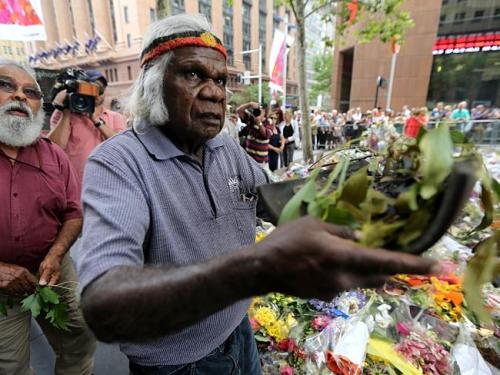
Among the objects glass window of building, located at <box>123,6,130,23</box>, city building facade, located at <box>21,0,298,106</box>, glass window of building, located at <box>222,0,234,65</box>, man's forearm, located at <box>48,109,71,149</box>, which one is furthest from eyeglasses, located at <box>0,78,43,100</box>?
glass window of building, located at <box>222,0,234,65</box>

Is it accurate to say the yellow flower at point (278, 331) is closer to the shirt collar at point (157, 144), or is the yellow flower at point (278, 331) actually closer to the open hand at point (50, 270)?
the open hand at point (50, 270)

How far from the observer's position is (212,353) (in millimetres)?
1198

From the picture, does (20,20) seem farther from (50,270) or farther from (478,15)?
(478,15)

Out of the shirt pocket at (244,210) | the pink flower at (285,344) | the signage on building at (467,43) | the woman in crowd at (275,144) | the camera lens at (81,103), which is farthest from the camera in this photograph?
the signage on building at (467,43)

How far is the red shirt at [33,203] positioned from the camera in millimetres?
1764

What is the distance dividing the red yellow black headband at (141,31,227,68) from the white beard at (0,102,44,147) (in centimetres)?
119

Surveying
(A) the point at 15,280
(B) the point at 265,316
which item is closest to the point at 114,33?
(A) the point at 15,280

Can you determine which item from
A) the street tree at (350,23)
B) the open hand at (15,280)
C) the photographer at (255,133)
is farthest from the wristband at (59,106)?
the street tree at (350,23)

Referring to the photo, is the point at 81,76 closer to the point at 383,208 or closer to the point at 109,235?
the point at 109,235

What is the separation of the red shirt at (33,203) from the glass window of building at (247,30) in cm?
4545

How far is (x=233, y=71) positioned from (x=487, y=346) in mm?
40905

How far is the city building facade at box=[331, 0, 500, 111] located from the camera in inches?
655

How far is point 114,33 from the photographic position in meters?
33.7

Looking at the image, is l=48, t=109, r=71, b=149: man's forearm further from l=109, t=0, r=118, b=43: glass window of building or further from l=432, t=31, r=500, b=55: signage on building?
l=109, t=0, r=118, b=43: glass window of building
